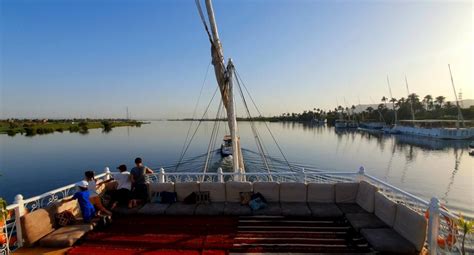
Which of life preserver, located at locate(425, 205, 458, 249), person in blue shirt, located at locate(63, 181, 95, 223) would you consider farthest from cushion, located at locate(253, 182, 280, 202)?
person in blue shirt, located at locate(63, 181, 95, 223)

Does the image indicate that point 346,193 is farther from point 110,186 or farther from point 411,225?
point 110,186

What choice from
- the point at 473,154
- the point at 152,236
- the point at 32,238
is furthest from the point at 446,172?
the point at 32,238

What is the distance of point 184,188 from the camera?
7.62 meters

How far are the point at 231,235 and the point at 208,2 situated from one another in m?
7.58

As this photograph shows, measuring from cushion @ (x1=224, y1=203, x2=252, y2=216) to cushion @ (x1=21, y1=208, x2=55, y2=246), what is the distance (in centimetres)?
384

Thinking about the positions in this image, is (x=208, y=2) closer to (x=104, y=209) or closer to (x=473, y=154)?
(x=104, y=209)

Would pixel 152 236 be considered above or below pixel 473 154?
above

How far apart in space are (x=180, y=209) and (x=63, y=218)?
8.48 ft

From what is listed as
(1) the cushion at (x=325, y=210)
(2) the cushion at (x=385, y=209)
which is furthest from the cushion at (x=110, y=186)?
(2) the cushion at (x=385, y=209)

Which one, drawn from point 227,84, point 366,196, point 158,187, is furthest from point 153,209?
point 366,196

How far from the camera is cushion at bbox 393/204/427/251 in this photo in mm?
4636

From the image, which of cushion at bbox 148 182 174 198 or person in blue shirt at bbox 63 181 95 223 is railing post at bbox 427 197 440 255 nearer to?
cushion at bbox 148 182 174 198

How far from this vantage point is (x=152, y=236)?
5.70 m

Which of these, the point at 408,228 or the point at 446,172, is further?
the point at 446,172
